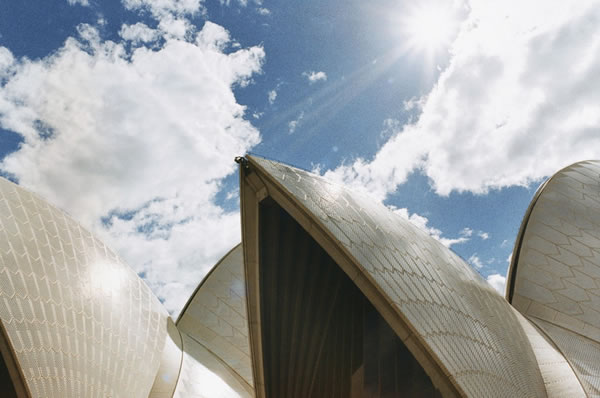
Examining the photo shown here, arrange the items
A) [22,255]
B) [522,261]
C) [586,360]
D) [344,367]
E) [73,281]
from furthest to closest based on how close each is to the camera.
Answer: [522,261] < [586,360] < [344,367] < [73,281] < [22,255]

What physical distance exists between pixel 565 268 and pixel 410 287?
12.9 meters

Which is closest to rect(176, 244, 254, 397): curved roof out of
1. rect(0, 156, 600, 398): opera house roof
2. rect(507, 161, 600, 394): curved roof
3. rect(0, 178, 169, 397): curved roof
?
rect(0, 156, 600, 398): opera house roof

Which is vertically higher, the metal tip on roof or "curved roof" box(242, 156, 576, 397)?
the metal tip on roof

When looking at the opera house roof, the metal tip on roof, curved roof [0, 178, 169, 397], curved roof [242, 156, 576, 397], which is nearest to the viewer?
curved roof [242, 156, 576, 397]

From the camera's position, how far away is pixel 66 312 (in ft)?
30.9

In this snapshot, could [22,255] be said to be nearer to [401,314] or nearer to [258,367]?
[258,367]

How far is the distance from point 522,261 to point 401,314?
1361 cm

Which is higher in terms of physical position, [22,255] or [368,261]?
[22,255]

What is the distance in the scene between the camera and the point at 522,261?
1736 centimetres

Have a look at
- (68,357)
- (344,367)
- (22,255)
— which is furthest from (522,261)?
(22,255)

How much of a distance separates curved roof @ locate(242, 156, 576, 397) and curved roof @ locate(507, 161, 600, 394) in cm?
458

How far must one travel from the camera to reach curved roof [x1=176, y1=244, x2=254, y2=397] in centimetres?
1216

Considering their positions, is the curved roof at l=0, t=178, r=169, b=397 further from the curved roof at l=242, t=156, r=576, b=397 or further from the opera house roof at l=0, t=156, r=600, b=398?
the curved roof at l=242, t=156, r=576, b=397

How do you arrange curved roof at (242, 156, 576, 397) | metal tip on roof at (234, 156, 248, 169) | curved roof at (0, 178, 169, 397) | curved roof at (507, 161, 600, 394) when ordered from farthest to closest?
curved roof at (507, 161, 600, 394) → curved roof at (0, 178, 169, 397) → metal tip on roof at (234, 156, 248, 169) → curved roof at (242, 156, 576, 397)
